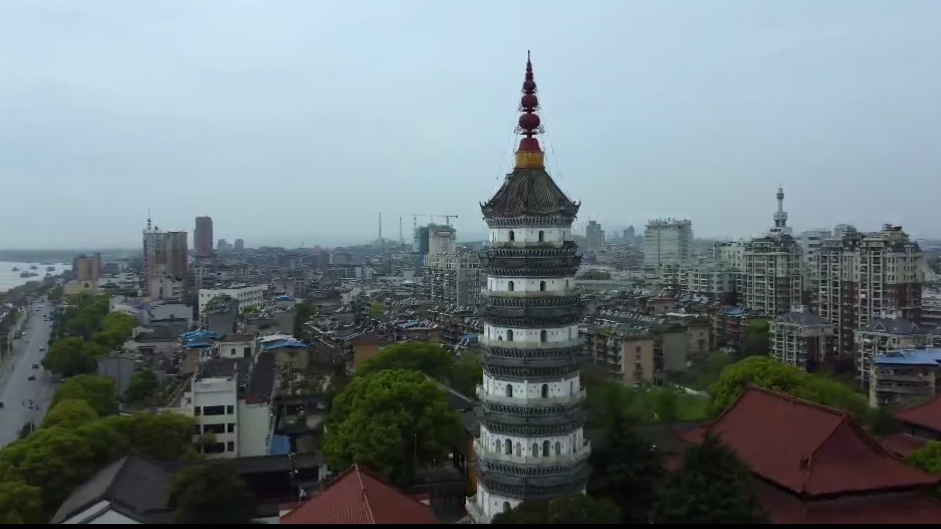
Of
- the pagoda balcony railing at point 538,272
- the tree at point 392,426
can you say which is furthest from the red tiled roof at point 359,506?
the tree at point 392,426

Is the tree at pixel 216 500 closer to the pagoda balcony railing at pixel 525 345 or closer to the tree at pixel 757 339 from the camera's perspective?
the pagoda balcony railing at pixel 525 345

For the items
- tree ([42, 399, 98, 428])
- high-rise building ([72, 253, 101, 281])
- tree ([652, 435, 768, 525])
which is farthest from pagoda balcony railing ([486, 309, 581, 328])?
high-rise building ([72, 253, 101, 281])

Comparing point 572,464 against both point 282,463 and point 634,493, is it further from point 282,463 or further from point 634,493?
point 282,463

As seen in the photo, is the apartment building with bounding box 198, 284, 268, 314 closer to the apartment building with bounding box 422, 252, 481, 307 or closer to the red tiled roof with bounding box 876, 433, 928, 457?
the apartment building with bounding box 422, 252, 481, 307

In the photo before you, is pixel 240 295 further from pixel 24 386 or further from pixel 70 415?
pixel 70 415

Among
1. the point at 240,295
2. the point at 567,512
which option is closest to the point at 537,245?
the point at 567,512
